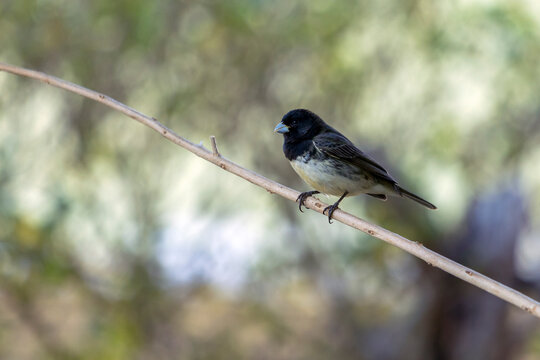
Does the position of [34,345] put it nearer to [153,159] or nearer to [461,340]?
[153,159]

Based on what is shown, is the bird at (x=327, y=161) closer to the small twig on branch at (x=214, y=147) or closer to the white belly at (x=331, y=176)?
the white belly at (x=331, y=176)

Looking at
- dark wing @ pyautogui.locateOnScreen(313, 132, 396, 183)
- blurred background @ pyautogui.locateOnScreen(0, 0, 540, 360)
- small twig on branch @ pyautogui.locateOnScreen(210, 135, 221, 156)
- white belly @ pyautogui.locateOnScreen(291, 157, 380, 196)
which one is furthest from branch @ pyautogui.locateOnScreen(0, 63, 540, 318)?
blurred background @ pyautogui.locateOnScreen(0, 0, 540, 360)

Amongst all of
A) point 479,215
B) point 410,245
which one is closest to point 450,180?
point 479,215

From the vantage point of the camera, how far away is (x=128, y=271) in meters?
6.27

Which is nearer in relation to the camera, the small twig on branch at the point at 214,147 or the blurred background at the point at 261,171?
the small twig on branch at the point at 214,147

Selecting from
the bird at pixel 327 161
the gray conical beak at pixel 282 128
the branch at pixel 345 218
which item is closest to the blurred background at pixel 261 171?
the bird at pixel 327 161

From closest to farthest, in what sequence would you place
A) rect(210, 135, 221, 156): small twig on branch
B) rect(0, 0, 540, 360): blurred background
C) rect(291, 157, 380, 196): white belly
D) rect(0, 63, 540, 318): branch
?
rect(0, 63, 540, 318): branch, rect(210, 135, 221, 156): small twig on branch, rect(291, 157, 380, 196): white belly, rect(0, 0, 540, 360): blurred background

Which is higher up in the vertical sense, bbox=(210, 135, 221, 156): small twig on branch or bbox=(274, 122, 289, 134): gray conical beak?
bbox=(274, 122, 289, 134): gray conical beak

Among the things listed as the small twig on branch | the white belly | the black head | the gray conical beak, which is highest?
the black head

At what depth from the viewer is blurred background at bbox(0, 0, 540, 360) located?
19.3 ft

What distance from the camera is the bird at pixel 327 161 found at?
3520 mm

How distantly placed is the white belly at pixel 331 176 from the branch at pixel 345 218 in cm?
76

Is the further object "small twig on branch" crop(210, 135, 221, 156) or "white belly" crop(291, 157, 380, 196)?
"white belly" crop(291, 157, 380, 196)

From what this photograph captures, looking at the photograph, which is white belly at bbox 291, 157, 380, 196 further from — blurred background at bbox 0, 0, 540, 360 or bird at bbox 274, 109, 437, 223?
blurred background at bbox 0, 0, 540, 360
